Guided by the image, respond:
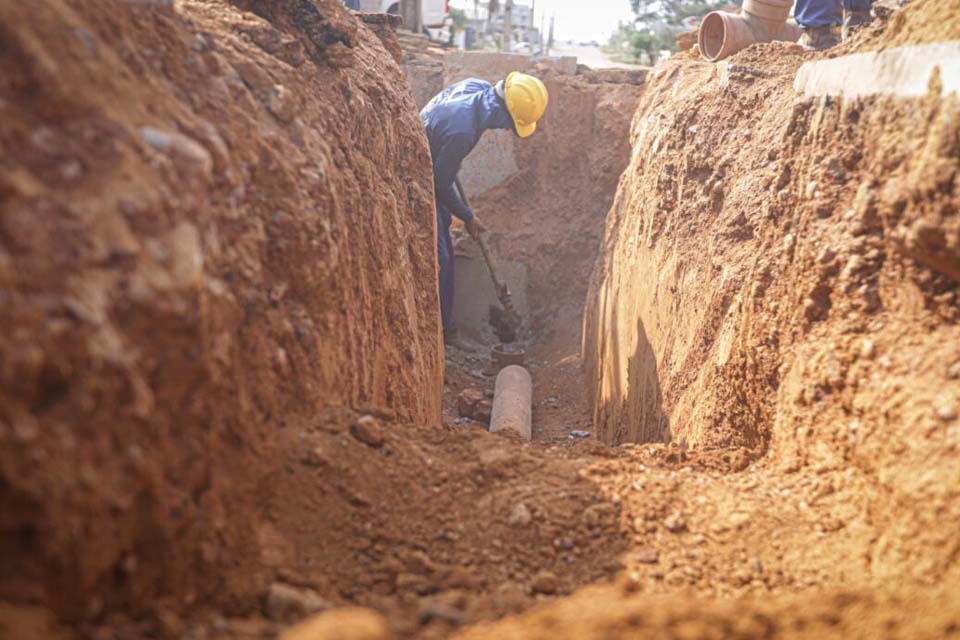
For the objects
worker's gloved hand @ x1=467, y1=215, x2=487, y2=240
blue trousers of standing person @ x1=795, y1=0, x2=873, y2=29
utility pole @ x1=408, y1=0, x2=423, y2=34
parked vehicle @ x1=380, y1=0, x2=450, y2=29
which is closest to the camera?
blue trousers of standing person @ x1=795, y1=0, x2=873, y2=29

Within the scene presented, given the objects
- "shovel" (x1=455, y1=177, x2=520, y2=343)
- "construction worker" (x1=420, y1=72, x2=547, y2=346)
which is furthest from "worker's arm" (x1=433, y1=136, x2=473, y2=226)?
"shovel" (x1=455, y1=177, x2=520, y2=343)

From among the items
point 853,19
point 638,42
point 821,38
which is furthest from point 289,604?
point 638,42

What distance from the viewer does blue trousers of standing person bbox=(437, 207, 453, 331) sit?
7.43 metres

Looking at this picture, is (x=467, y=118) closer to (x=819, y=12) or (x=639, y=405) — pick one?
(x=819, y=12)

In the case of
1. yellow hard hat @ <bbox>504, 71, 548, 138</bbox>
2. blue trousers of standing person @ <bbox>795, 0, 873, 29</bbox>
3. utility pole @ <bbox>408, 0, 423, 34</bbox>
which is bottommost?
yellow hard hat @ <bbox>504, 71, 548, 138</bbox>

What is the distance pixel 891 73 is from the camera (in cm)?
259

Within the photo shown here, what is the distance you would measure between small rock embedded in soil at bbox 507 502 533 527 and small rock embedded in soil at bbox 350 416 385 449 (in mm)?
525

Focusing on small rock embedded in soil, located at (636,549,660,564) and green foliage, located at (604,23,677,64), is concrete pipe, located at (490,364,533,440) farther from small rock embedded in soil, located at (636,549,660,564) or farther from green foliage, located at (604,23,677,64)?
green foliage, located at (604,23,677,64)

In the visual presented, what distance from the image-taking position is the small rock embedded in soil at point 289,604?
1740 mm

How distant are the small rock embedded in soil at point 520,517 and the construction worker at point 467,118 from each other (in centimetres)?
478

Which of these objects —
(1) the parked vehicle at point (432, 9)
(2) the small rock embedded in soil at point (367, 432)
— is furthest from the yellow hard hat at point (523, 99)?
(1) the parked vehicle at point (432, 9)

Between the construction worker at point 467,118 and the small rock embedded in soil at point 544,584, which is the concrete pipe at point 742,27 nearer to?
the construction worker at point 467,118

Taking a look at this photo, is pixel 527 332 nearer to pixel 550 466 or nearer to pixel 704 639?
pixel 550 466

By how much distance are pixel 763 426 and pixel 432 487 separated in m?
1.49
